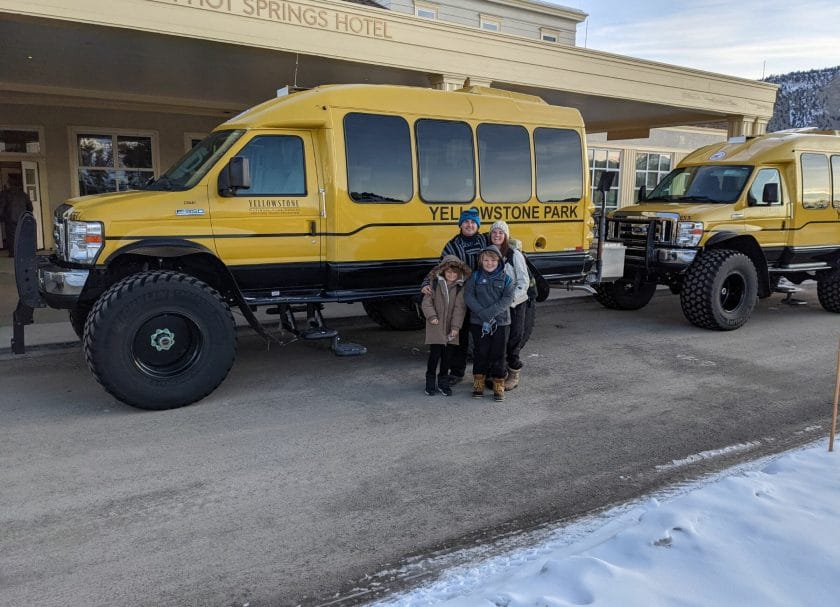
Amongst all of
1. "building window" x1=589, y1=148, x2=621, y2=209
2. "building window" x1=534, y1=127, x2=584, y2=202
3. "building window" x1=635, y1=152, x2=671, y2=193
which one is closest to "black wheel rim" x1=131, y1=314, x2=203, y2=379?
"building window" x1=534, y1=127, x2=584, y2=202

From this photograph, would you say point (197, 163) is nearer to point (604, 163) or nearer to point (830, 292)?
point (830, 292)

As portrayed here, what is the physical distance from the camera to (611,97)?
43.9ft

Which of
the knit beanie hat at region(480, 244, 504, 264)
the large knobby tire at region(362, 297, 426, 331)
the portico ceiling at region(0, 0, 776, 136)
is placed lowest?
the large knobby tire at region(362, 297, 426, 331)

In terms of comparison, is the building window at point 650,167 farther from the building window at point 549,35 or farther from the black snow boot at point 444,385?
the black snow boot at point 444,385

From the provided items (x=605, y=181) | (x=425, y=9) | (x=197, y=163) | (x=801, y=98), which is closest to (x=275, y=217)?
(x=197, y=163)

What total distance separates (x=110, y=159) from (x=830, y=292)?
15176 mm

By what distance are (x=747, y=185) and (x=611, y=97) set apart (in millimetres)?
4974

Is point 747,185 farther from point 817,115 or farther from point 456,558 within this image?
point 817,115

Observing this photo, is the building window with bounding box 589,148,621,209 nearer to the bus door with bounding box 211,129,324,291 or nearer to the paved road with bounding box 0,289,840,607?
the paved road with bounding box 0,289,840,607

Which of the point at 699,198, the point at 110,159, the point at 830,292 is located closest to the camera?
the point at 699,198

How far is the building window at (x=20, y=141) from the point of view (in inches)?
566

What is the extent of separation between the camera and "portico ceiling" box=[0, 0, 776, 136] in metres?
8.55

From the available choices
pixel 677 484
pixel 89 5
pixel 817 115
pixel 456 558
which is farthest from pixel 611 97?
pixel 817 115

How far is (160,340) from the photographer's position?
18.0 ft
